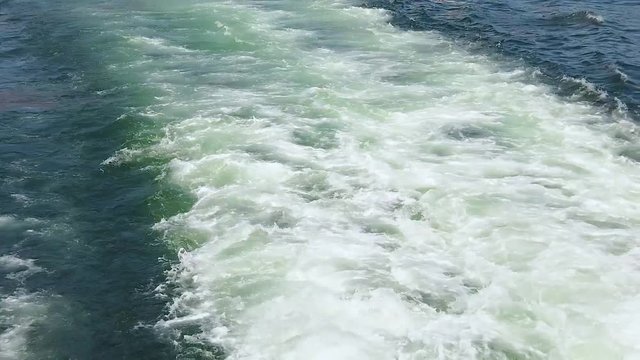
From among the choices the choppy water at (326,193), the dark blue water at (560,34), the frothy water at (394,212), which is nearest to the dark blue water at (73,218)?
the choppy water at (326,193)

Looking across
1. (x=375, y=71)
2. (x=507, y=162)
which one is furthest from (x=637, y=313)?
(x=375, y=71)

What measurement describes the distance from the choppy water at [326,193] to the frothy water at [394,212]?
0.15ft

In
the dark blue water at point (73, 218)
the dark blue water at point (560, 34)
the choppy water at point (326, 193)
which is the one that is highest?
the dark blue water at point (560, 34)

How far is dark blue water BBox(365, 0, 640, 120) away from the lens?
1745 cm

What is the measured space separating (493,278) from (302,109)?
809 cm

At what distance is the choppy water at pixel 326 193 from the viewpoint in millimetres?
10070

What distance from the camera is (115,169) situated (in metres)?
14.9

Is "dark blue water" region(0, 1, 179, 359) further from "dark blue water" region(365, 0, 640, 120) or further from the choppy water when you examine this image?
"dark blue water" region(365, 0, 640, 120)

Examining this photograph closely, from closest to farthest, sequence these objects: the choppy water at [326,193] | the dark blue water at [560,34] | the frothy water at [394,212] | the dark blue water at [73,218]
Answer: the frothy water at [394,212]
the choppy water at [326,193]
the dark blue water at [73,218]
the dark blue water at [560,34]

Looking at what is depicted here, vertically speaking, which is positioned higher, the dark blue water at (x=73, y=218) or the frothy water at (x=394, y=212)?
the frothy water at (x=394, y=212)

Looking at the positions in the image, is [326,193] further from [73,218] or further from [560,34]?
[560,34]

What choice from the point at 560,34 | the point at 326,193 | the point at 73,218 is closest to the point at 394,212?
the point at 326,193

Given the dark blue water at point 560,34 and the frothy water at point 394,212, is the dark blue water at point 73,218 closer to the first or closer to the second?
the frothy water at point 394,212

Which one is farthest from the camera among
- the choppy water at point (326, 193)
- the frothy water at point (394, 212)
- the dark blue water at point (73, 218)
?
the dark blue water at point (73, 218)
